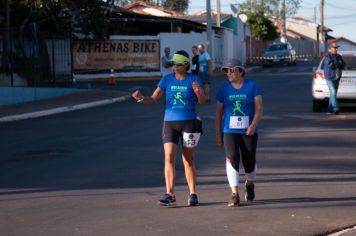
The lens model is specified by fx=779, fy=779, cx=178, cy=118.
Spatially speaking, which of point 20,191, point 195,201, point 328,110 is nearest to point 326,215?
point 195,201

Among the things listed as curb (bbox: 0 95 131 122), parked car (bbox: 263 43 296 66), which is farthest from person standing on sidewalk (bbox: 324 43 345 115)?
parked car (bbox: 263 43 296 66)

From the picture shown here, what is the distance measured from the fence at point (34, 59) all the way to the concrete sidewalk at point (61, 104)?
93 cm

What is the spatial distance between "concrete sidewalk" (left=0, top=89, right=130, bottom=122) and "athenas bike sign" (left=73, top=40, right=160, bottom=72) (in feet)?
35.6

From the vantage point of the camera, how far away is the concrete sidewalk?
20.8 metres

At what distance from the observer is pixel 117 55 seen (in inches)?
1555

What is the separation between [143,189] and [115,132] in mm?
6290

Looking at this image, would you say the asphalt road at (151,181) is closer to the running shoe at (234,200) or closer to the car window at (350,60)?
the running shoe at (234,200)

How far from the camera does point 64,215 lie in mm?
8367

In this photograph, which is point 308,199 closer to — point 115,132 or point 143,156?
point 143,156

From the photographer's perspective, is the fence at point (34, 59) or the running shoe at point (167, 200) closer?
the running shoe at point (167, 200)

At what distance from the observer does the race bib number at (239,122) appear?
867 cm

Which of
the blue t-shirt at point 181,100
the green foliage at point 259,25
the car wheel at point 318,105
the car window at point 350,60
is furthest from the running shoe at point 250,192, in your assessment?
the green foliage at point 259,25

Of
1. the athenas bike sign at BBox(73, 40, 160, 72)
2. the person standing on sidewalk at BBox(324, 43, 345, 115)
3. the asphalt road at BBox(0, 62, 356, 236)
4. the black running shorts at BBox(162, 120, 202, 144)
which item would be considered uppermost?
the athenas bike sign at BBox(73, 40, 160, 72)

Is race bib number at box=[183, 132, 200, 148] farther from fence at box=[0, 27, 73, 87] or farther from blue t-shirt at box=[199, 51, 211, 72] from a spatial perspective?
fence at box=[0, 27, 73, 87]
